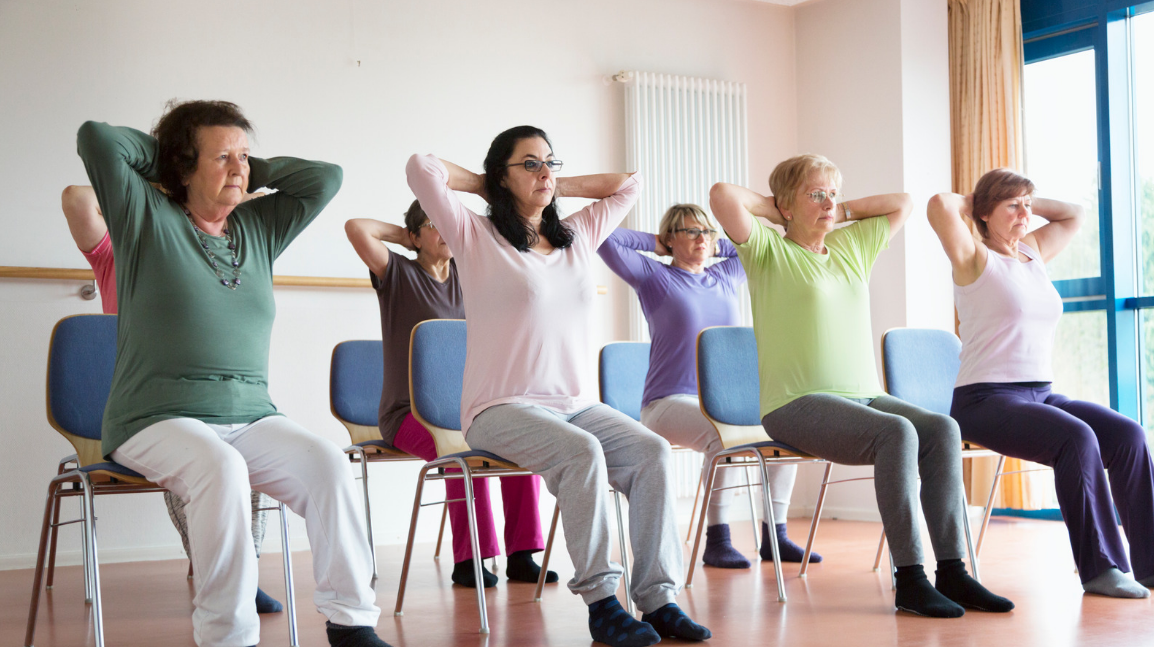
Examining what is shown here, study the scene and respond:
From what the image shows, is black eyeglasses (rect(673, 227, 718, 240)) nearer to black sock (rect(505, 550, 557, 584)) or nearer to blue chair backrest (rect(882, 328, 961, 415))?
blue chair backrest (rect(882, 328, 961, 415))

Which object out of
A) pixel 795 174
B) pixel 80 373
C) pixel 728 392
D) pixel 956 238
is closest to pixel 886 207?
pixel 956 238

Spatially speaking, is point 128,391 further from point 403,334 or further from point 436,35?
point 436,35

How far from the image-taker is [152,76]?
4172 mm

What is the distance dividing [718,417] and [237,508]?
161cm

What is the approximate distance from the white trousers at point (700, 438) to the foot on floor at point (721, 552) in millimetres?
37

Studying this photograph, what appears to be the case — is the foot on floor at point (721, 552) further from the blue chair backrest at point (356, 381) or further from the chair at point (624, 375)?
the blue chair backrest at point (356, 381)

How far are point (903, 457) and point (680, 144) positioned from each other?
9.79 feet

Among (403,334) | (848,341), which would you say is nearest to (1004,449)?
(848,341)

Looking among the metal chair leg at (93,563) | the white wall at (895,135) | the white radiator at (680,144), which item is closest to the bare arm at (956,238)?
the white wall at (895,135)

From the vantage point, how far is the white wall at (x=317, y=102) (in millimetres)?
3936

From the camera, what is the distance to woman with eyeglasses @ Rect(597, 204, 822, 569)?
3617 millimetres

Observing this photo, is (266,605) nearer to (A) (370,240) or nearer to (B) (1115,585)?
Result: (A) (370,240)

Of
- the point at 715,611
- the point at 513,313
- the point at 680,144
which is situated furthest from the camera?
the point at 680,144

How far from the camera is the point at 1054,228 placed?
11.6 ft
